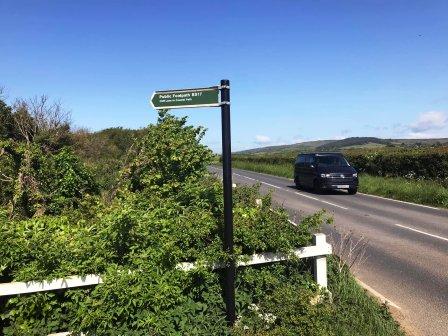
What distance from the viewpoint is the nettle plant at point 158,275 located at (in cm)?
368

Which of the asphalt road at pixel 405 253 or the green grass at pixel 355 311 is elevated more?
the green grass at pixel 355 311

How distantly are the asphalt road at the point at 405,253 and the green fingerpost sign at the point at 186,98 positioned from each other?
2833 millimetres

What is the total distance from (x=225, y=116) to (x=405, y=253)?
6076mm

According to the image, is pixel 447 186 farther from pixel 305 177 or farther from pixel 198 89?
pixel 198 89

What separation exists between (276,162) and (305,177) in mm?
24125

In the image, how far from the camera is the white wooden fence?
3.66m

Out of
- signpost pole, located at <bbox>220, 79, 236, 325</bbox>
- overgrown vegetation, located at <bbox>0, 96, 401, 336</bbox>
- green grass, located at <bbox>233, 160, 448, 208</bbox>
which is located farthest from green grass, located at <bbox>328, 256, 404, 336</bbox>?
green grass, located at <bbox>233, 160, 448, 208</bbox>

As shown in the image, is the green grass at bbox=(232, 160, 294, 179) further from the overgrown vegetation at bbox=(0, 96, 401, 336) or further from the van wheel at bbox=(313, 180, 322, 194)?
the overgrown vegetation at bbox=(0, 96, 401, 336)

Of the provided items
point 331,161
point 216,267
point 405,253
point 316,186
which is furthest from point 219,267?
point 331,161

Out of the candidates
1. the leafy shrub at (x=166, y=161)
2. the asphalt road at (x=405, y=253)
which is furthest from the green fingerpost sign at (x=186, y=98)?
the asphalt road at (x=405, y=253)

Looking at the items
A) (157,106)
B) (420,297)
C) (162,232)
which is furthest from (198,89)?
(420,297)

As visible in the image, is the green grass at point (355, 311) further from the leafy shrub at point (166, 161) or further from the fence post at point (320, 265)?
the leafy shrub at point (166, 161)

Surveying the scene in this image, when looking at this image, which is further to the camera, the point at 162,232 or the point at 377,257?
the point at 377,257

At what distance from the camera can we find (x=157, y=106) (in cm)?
401
